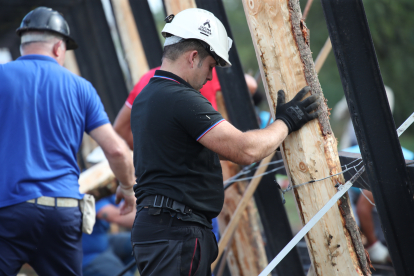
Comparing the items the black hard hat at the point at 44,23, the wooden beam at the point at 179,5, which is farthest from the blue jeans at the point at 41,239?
the wooden beam at the point at 179,5

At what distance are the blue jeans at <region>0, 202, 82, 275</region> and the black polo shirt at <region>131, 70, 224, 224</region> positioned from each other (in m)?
0.94

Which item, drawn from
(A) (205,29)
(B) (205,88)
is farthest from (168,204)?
(B) (205,88)

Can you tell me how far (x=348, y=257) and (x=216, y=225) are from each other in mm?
2110

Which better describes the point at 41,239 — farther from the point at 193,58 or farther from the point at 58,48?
the point at 193,58

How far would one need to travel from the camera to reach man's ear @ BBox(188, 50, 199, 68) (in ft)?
6.79

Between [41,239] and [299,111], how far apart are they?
73.5 inches

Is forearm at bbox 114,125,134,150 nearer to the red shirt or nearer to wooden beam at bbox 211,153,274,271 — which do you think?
the red shirt

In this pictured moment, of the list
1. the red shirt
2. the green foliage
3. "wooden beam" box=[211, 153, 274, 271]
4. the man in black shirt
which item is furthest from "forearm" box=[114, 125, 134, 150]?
the green foliage

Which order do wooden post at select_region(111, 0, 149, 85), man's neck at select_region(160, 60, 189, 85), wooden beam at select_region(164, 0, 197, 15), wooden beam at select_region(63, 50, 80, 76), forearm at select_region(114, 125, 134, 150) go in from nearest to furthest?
man's neck at select_region(160, 60, 189, 85)
wooden beam at select_region(164, 0, 197, 15)
forearm at select_region(114, 125, 134, 150)
wooden post at select_region(111, 0, 149, 85)
wooden beam at select_region(63, 50, 80, 76)

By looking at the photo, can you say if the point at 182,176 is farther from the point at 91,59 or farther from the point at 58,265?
the point at 91,59

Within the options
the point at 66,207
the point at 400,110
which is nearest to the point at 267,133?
the point at 66,207

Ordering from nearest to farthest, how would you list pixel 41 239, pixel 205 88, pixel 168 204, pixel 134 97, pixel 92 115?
pixel 168 204 < pixel 41 239 < pixel 92 115 < pixel 205 88 < pixel 134 97

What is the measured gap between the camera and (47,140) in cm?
275

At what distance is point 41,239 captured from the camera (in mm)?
2660
